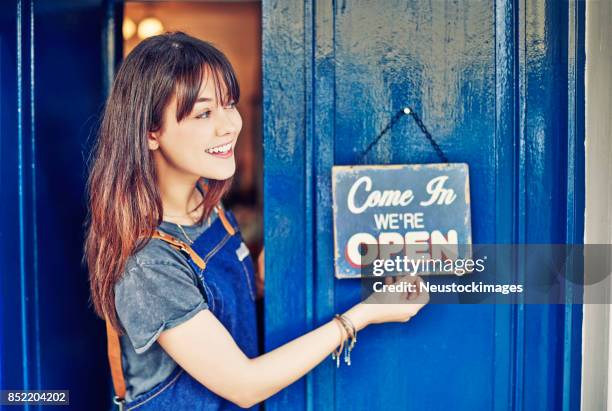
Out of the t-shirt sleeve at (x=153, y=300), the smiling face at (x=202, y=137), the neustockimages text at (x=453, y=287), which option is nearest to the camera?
the t-shirt sleeve at (x=153, y=300)

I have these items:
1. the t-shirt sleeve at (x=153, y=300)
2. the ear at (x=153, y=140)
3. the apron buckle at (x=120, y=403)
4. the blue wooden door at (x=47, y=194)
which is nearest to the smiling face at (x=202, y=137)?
the ear at (x=153, y=140)

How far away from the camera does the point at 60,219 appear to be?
5.70 ft

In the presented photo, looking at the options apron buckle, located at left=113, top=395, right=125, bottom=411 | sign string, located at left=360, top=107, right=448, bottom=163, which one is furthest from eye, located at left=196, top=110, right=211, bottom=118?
apron buckle, located at left=113, top=395, right=125, bottom=411

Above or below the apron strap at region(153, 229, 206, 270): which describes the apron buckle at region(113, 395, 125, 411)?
below

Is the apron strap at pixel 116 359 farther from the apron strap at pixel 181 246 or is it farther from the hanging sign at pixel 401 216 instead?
the hanging sign at pixel 401 216

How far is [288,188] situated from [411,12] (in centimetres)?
51

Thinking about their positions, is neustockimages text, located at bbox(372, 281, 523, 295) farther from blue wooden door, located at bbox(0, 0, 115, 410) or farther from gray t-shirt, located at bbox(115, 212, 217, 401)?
blue wooden door, located at bbox(0, 0, 115, 410)

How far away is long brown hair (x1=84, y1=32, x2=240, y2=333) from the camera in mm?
1375

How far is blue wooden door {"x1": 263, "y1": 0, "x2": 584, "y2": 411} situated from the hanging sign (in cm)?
6

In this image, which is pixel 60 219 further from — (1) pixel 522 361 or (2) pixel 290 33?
(1) pixel 522 361

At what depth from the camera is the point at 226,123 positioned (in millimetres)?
1448

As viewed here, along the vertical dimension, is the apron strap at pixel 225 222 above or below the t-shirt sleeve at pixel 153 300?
above

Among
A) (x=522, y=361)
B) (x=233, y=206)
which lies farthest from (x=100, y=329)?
(x=233, y=206)

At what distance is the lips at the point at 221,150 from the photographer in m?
1.45
